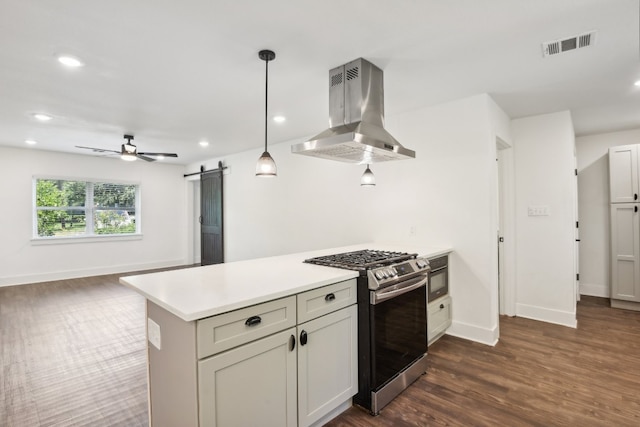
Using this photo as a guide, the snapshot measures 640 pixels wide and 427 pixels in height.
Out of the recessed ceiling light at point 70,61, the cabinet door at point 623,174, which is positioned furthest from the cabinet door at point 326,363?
the cabinet door at point 623,174

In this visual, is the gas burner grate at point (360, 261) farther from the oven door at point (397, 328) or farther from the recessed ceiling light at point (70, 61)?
the recessed ceiling light at point (70, 61)

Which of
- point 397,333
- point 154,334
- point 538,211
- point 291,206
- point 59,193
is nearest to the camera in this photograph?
point 154,334

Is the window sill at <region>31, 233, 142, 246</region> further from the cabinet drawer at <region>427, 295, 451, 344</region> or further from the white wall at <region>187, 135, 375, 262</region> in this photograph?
the cabinet drawer at <region>427, 295, 451, 344</region>

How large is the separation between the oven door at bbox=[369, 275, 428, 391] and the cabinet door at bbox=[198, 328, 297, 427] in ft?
2.06

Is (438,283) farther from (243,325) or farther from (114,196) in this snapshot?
(114,196)

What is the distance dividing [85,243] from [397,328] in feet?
22.9

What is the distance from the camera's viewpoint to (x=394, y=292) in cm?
217

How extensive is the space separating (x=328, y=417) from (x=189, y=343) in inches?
46.1

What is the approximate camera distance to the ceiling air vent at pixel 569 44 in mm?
2109

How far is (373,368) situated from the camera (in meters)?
2.05

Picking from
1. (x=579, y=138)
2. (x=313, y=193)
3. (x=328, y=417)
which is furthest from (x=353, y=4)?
(x=579, y=138)

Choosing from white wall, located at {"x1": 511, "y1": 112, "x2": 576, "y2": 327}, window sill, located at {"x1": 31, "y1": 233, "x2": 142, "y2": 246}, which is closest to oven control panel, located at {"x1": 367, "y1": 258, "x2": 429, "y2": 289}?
white wall, located at {"x1": 511, "y1": 112, "x2": 576, "y2": 327}

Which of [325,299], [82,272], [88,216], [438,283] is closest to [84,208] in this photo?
[88,216]

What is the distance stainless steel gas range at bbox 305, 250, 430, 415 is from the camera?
6.73ft
